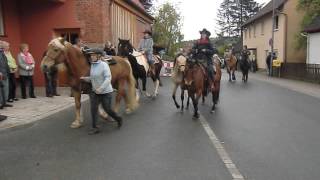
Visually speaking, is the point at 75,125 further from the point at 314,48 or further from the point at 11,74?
the point at 314,48

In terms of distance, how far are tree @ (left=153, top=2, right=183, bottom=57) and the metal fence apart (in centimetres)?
2742

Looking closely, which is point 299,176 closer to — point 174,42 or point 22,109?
point 22,109

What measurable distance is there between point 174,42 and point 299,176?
187ft

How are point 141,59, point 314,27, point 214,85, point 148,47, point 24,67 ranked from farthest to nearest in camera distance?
point 314,27 < point 148,47 < point 141,59 < point 24,67 < point 214,85

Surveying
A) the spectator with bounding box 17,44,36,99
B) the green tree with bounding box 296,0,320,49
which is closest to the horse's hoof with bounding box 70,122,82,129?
the spectator with bounding box 17,44,36,99

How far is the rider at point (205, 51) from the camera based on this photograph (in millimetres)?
13195

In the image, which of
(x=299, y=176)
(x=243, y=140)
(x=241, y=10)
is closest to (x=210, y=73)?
(x=243, y=140)

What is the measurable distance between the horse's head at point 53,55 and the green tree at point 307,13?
1028 inches

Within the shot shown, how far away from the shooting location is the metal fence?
2806cm

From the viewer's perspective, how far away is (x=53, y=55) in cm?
1004

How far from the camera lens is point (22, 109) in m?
13.3

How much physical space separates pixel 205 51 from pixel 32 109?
5.01 meters

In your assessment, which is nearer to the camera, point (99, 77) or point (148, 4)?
point (99, 77)

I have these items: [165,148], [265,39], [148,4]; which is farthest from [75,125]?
[148,4]
